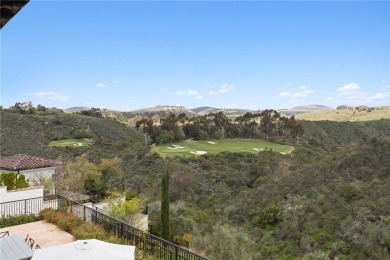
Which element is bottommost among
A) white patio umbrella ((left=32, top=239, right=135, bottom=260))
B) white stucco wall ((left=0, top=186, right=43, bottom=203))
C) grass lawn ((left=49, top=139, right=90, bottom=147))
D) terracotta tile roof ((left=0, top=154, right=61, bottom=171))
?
grass lawn ((left=49, top=139, right=90, bottom=147))

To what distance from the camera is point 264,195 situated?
24922mm

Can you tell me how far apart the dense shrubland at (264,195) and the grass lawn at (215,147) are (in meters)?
2.25

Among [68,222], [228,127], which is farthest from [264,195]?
[228,127]

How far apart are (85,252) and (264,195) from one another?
66.3ft

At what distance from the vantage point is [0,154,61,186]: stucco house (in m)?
16.5

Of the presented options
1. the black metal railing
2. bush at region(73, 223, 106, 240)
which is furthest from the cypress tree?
bush at region(73, 223, 106, 240)

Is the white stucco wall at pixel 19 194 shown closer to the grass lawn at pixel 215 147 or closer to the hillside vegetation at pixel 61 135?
the hillside vegetation at pixel 61 135

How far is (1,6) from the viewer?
6.01 feet

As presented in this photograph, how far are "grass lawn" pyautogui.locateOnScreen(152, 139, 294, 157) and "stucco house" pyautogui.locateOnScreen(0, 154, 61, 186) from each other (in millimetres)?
19974

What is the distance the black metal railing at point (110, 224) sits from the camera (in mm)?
8759

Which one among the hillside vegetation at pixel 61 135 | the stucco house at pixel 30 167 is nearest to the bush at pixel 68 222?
the stucco house at pixel 30 167

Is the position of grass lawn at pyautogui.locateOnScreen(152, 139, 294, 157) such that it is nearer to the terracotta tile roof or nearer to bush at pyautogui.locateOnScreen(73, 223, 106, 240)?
the terracotta tile roof

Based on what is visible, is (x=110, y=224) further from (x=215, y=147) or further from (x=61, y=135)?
(x=61, y=135)

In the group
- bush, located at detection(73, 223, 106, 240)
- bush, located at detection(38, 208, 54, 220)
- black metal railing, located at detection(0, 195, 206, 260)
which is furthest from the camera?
bush, located at detection(38, 208, 54, 220)
